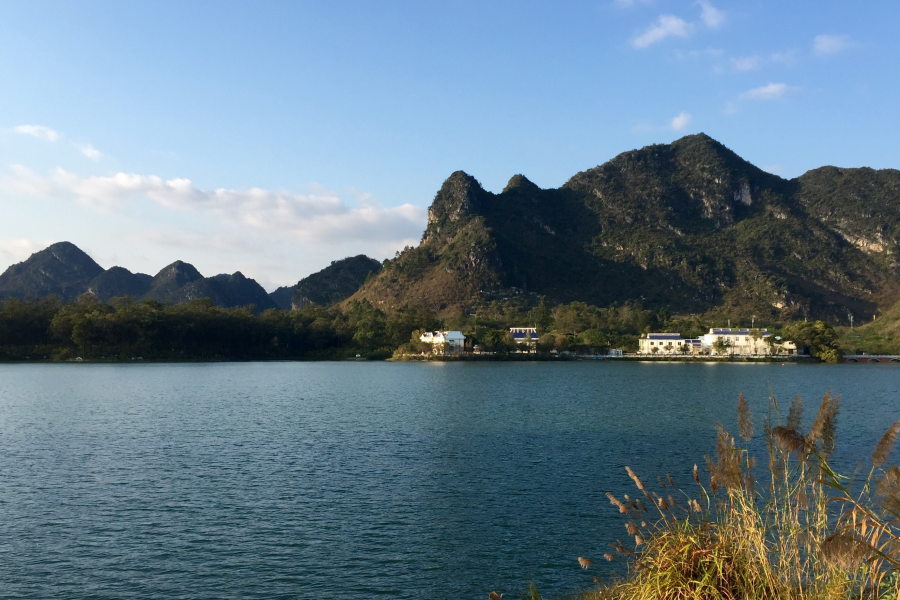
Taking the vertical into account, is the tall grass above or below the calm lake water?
above

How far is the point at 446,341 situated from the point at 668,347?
46744 millimetres

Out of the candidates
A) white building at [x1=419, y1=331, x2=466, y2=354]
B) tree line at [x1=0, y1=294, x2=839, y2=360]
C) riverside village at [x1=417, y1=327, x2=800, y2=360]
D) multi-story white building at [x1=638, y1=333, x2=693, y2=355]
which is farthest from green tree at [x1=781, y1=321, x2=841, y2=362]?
white building at [x1=419, y1=331, x2=466, y2=354]

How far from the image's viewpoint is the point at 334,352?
146 m

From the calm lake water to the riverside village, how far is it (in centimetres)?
8407

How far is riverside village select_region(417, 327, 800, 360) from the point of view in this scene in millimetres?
133500

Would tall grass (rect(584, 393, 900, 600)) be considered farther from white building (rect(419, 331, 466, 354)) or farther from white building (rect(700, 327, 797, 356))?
white building (rect(700, 327, 797, 356))

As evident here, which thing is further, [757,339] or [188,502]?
[757,339]

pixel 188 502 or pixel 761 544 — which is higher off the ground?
pixel 761 544

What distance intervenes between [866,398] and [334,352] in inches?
4277

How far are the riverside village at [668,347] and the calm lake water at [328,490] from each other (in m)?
84.1

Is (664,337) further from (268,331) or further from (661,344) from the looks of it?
(268,331)

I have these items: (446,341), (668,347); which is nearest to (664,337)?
(668,347)

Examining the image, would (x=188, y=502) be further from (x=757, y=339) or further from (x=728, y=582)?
(x=757, y=339)

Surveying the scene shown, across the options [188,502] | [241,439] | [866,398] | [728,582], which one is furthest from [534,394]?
[728,582]
